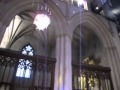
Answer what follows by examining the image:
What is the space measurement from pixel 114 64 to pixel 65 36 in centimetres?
311

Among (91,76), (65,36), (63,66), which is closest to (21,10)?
(65,36)

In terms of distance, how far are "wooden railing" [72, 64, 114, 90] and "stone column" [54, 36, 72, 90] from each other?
28.3 inches

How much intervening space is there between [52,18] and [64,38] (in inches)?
54.1

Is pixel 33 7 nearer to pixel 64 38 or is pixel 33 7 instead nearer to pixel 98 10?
pixel 64 38

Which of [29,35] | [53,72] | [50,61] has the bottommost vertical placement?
[53,72]

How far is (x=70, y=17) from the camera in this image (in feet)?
26.6

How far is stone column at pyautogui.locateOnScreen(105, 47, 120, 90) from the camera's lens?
7405 millimetres

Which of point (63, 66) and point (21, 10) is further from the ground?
point (21, 10)

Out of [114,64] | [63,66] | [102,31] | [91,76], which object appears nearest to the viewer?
[63,66]

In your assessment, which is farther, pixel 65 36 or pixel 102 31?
pixel 102 31

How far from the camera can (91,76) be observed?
7516mm

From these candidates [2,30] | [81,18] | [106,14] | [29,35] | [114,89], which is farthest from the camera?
[29,35]

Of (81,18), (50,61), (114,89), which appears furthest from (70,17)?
(114,89)

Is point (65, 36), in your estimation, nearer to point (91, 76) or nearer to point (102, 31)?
point (91, 76)
